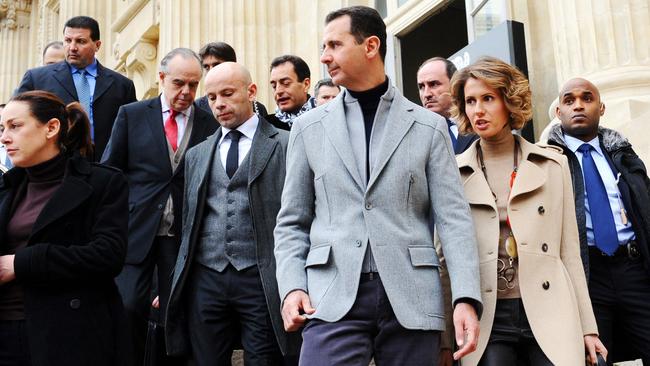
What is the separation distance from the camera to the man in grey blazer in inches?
109

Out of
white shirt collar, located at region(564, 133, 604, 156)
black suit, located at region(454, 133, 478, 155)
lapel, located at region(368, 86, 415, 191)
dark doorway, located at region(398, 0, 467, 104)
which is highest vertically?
dark doorway, located at region(398, 0, 467, 104)

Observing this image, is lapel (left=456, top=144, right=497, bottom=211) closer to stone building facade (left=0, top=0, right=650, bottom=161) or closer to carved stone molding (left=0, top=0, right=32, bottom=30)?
stone building facade (left=0, top=0, right=650, bottom=161)

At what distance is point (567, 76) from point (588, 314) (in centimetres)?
314

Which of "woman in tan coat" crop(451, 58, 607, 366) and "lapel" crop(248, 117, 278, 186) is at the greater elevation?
"lapel" crop(248, 117, 278, 186)

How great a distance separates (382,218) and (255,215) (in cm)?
117

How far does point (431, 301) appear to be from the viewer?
280 centimetres

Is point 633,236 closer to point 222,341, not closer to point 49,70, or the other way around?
point 222,341

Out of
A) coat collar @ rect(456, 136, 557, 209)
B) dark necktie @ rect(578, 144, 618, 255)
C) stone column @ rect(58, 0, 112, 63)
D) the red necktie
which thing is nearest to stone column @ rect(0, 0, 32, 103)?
stone column @ rect(58, 0, 112, 63)

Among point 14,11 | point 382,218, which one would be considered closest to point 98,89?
point 382,218

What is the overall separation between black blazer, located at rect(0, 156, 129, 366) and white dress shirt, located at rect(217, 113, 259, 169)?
1.78 feet

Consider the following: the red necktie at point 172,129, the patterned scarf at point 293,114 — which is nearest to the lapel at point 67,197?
the red necktie at point 172,129

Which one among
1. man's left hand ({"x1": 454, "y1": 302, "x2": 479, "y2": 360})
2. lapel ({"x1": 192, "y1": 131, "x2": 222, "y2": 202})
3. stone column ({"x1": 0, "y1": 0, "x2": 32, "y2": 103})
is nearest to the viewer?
man's left hand ({"x1": 454, "y1": 302, "x2": 479, "y2": 360})

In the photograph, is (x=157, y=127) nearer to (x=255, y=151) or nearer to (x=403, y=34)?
Result: (x=255, y=151)

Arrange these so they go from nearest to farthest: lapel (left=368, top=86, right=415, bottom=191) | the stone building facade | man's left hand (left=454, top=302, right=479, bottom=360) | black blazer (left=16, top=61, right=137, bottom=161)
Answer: man's left hand (left=454, top=302, right=479, bottom=360) → lapel (left=368, top=86, right=415, bottom=191) → the stone building facade → black blazer (left=16, top=61, right=137, bottom=161)
